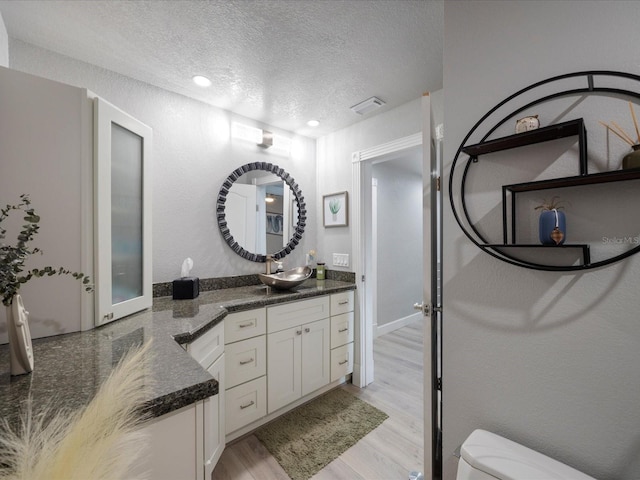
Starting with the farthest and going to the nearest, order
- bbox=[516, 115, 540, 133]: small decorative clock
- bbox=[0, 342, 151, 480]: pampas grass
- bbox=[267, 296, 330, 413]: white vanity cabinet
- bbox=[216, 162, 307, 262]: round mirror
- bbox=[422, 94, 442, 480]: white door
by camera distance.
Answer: bbox=[216, 162, 307, 262]: round mirror < bbox=[267, 296, 330, 413]: white vanity cabinet < bbox=[422, 94, 442, 480]: white door < bbox=[516, 115, 540, 133]: small decorative clock < bbox=[0, 342, 151, 480]: pampas grass

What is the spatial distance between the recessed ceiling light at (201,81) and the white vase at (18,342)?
1.68 m

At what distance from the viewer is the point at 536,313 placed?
1.00 meters

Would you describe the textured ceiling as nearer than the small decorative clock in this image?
No

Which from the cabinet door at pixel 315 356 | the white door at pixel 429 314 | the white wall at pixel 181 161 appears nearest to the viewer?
the white door at pixel 429 314

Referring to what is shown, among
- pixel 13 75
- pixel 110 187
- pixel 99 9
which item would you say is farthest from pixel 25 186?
pixel 99 9

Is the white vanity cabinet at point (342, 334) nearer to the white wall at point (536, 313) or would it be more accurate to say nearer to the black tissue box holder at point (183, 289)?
the black tissue box holder at point (183, 289)

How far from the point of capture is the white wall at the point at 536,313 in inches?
33.8

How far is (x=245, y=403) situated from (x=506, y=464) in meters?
1.51

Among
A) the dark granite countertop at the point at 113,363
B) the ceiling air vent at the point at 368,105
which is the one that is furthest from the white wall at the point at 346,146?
the dark granite countertop at the point at 113,363

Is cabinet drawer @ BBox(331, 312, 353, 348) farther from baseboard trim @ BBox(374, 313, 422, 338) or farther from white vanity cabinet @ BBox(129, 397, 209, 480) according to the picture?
white vanity cabinet @ BBox(129, 397, 209, 480)

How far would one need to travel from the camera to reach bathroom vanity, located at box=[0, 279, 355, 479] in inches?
29.5

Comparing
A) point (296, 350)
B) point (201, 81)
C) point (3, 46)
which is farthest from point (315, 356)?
point (3, 46)

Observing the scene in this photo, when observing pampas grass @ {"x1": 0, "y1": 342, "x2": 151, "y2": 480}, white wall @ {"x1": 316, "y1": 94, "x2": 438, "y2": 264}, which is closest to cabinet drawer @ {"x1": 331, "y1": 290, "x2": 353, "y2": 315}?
white wall @ {"x1": 316, "y1": 94, "x2": 438, "y2": 264}

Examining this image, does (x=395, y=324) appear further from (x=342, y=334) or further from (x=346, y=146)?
(x=346, y=146)
